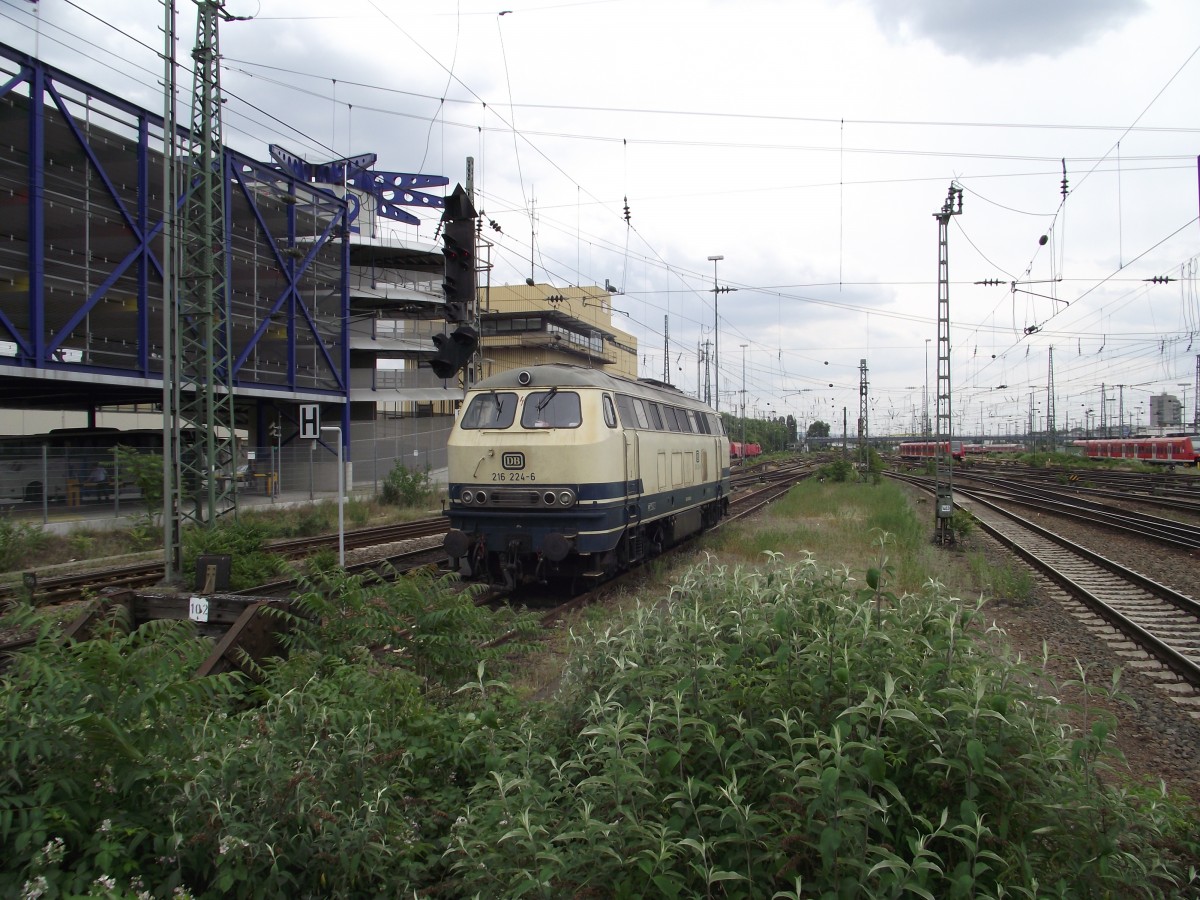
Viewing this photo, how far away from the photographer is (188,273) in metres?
15.5

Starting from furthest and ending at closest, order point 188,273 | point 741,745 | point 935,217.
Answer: point 935,217, point 188,273, point 741,745

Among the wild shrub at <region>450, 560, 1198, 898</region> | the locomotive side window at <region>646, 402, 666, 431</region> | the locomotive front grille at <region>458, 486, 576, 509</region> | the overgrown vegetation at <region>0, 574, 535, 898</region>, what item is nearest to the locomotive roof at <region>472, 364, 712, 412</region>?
the locomotive side window at <region>646, 402, 666, 431</region>

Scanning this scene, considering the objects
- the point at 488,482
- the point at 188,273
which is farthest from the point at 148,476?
the point at 488,482

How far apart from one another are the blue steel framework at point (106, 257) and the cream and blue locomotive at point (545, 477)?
1011 cm

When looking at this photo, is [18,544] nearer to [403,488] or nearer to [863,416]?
[403,488]

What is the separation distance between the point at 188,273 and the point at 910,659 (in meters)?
15.9

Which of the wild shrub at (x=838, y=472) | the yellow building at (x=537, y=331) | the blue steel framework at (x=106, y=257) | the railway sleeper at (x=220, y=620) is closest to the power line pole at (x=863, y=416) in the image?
the wild shrub at (x=838, y=472)

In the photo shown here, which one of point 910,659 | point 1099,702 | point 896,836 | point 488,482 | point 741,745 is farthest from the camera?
point 488,482

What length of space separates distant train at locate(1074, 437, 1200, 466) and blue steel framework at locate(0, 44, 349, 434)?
47.6 meters

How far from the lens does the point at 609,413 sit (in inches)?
450

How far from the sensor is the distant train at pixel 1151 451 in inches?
1816

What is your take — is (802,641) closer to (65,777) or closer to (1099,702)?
(65,777)

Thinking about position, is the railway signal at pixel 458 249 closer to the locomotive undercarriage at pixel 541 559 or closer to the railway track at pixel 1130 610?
the locomotive undercarriage at pixel 541 559

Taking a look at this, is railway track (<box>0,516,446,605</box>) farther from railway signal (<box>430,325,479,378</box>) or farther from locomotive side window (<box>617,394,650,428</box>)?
locomotive side window (<box>617,394,650,428</box>)
